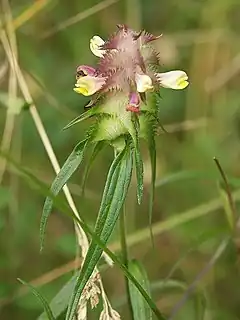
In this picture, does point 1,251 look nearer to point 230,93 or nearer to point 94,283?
point 94,283

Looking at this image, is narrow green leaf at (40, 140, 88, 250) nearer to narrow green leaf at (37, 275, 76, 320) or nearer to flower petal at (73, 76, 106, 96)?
flower petal at (73, 76, 106, 96)

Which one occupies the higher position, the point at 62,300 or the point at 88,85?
the point at 88,85

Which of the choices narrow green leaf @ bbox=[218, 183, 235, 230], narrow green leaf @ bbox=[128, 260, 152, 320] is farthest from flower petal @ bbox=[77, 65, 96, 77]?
narrow green leaf @ bbox=[218, 183, 235, 230]

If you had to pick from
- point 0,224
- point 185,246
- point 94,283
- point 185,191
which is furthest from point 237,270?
point 94,283

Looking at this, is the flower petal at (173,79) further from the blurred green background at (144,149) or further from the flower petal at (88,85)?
the blurred green background at (144,149)

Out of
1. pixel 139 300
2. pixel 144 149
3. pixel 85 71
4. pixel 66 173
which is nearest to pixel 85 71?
pixel 85 71

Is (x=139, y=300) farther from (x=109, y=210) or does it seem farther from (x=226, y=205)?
(x=226, y=205)

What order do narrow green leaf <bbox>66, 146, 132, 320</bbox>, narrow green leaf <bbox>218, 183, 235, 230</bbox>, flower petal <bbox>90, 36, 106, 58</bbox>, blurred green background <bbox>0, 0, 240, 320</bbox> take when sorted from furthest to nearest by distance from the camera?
blurred green background <bbox>0, 0, 240, 320</bbox>, narrow green leaf <bbox>218, 183, 235, 230</bbox>, flower petal <bbox>90, 36, 106, 58</bbox>, narrow green leaf <bbox>66, 146, 132, 320</bbox>
